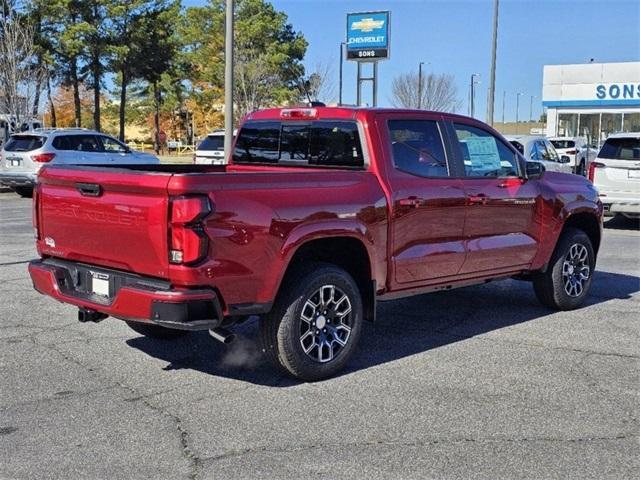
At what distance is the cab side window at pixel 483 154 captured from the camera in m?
6.33

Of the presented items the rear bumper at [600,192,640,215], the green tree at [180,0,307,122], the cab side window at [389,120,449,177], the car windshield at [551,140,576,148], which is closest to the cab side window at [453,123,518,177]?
the cab side window at [389,120,449,177]

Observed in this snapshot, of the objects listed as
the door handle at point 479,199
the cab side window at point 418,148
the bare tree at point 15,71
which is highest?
the bare tree at point 15,71

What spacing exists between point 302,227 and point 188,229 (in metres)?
0.84

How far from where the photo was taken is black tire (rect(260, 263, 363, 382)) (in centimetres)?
490

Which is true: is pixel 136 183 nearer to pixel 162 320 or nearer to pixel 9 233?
pixel 162 320

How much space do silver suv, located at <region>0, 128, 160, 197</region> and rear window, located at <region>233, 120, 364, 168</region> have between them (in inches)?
472

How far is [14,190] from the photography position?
862 inches

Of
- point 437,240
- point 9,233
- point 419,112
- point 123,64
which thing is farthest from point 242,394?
point 123,64

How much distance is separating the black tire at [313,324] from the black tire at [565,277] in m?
2.74

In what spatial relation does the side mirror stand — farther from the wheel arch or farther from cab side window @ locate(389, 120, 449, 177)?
the wheel arch

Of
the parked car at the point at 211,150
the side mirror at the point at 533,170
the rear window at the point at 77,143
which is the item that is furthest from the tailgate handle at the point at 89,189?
the parked car at the point at 211,150

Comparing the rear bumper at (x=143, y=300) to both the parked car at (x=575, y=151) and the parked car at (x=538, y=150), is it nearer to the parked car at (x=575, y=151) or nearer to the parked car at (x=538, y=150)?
the parked car at (x=538, y=150)

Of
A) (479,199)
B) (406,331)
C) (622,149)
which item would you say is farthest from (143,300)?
(622,149)

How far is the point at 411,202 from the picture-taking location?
5.59 meters
